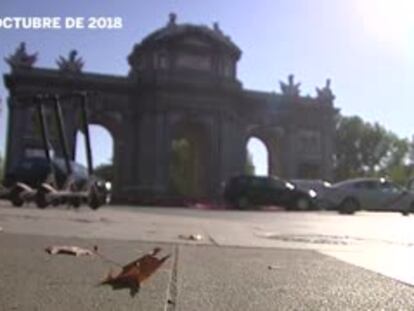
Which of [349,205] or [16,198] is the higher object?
[349,205]

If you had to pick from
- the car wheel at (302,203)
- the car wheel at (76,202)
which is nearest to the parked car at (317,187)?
the car wheel at (302,203)

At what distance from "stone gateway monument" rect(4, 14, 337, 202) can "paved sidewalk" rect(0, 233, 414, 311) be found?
1939 inches

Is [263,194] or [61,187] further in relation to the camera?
[263,194]

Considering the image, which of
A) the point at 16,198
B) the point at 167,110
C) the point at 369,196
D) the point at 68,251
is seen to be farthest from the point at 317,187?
the point at 68,251

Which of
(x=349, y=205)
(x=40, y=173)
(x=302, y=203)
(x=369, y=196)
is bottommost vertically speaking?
(x=349, y=205)

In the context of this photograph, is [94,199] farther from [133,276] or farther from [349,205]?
[349,205]

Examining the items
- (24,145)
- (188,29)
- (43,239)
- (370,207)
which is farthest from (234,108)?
(43,239)

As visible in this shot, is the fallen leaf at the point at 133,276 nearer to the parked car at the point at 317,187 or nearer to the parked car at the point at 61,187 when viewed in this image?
the parked car at the point at 61,187

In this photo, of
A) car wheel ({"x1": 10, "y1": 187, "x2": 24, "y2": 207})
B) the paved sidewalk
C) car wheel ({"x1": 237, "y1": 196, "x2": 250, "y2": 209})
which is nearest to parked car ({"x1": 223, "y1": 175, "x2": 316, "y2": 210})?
car wheel ({"x1": 237, "y1": 196, "x2": 250, "y2": 209})

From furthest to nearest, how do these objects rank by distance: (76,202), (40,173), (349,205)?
1. (349,205)
2. (40,173)
3. (76,202)

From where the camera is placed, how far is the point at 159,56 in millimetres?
59312

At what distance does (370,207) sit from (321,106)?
29706 mm

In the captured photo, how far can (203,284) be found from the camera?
16.0ft

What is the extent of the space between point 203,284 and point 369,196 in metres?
32.7
